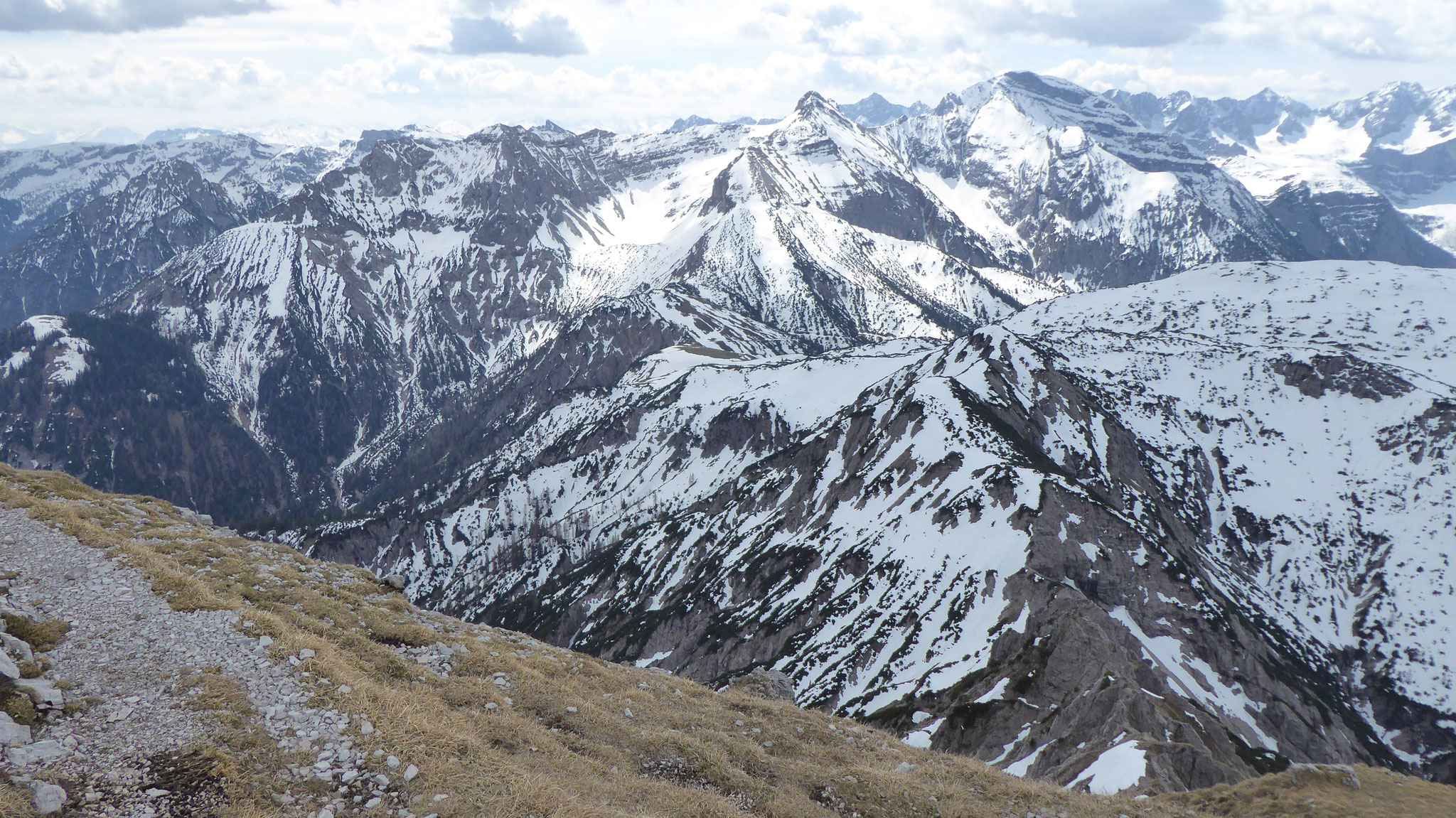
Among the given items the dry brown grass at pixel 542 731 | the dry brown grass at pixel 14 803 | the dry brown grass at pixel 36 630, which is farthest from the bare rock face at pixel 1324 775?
the dry brown grass at pixel 36 630

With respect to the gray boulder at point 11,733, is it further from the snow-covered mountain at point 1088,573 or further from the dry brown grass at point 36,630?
the snow-covered mountain at point 1088,573

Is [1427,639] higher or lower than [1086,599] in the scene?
lower

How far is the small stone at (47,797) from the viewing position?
14.4 m

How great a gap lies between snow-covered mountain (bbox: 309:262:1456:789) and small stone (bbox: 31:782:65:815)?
52.1 meters

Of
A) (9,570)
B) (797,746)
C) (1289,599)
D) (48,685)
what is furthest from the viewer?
(1289,599)

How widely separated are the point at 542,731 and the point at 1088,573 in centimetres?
9499

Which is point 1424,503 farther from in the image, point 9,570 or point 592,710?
point 9,570

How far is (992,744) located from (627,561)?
13630 cm

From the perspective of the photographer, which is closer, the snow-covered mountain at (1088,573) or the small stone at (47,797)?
the small stone at (47,797)

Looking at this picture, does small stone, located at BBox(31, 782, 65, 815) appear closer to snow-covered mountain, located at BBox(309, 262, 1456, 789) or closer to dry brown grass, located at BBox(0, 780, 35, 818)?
dry brown grass, located at BBox(0, 780, 35, 818)

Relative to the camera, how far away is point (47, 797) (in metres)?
14.6

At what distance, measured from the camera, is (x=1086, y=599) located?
3329 inches

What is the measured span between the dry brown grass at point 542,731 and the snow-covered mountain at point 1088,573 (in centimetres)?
2738

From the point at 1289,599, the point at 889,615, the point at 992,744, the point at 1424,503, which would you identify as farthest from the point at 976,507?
the point at 1424,503
